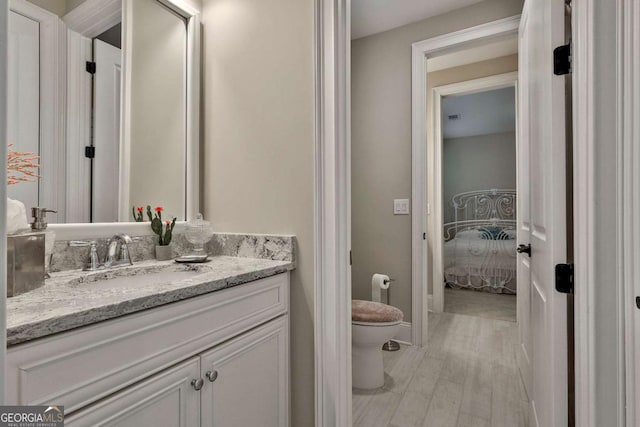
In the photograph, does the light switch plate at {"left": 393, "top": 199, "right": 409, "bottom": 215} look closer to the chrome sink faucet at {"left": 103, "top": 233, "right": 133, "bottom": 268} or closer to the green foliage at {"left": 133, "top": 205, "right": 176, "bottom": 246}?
the green foliage at {"left": 133, "top": 205, "right": 176, "bottom": 246}

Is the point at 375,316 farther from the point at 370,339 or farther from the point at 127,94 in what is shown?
the point at 127,94

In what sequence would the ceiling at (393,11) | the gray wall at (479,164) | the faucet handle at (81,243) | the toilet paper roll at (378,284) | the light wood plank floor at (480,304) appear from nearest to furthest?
the faucet handle at (81,243) < the ceiling at (393,11) < the toilet paper roll at (378,284) < the light wood plank floor at (480,304) < the gray wall at (479,164)

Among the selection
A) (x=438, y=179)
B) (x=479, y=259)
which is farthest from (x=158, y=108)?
(x=479, y=259)

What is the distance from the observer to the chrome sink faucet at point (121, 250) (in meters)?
1.23

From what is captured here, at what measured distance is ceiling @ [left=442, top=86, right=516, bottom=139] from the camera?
4.45 metres

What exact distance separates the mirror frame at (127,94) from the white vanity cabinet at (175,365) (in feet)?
2.03

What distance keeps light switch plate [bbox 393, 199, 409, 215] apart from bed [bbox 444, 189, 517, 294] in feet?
6.97

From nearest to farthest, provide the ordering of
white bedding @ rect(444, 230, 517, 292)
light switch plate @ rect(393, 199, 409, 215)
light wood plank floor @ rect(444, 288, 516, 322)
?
light switch plate @ rect(393, 199, 409, 215), light wood plank floor @ rect(444, 288, 516, 322), white bedding @ rect(444, 230, 517, 292)

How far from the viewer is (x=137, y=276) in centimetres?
122

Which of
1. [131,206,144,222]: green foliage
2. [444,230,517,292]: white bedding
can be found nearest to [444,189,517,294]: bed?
[444,230,517,292]: white bedding

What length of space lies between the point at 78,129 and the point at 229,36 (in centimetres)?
79

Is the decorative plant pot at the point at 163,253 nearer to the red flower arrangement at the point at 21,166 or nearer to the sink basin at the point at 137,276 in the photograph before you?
the sink basin at the point at 137,276

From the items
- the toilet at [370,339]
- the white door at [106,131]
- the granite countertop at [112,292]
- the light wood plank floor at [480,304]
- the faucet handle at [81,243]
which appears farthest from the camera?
the light wood plank floor at [480,304]

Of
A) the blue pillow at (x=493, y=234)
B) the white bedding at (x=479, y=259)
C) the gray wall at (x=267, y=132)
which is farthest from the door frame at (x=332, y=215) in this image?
the blue pillow at (x=493, y=234)
